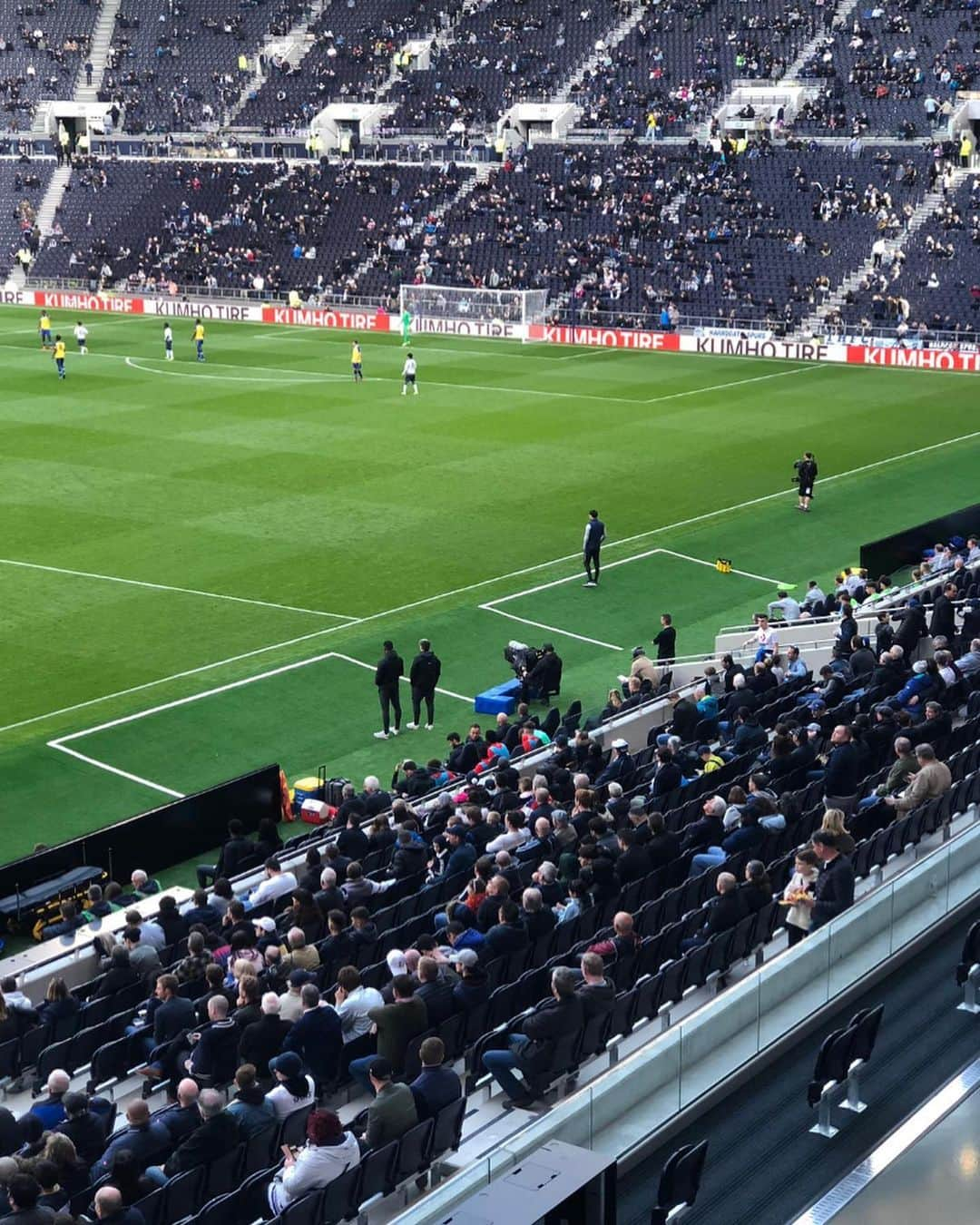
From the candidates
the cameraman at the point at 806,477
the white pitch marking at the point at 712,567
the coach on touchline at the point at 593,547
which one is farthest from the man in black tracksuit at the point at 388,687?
the cameraman at the point at 806,477

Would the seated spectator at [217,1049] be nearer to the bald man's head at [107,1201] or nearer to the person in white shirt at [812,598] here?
the bald man's head at [107,1201]

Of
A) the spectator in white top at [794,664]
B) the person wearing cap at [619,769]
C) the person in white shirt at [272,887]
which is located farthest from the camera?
the spectator in white top at [794,664]

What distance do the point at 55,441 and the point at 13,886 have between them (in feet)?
95.8

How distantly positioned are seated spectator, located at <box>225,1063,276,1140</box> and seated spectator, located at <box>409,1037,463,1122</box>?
Result: 0.92m

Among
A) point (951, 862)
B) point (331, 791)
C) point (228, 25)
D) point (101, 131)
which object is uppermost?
point (228, 25)

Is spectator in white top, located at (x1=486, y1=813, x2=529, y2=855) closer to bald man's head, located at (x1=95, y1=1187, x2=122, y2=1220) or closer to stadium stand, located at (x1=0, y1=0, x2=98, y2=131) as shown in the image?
bald man's head, located at (x1=95, y1=1187, x2=122, y2=1220)

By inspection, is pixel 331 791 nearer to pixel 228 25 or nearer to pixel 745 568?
pixel 745 568

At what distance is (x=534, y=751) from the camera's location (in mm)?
21297

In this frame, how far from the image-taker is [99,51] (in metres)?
98.0

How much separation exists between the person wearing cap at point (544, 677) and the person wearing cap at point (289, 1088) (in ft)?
47.1

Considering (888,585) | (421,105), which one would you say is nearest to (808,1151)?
(888,585)

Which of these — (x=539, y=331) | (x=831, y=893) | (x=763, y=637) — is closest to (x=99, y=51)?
(x=539, y=331)

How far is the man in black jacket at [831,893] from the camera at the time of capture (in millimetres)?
13703

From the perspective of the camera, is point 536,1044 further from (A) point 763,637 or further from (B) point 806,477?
(B) point 806,477
